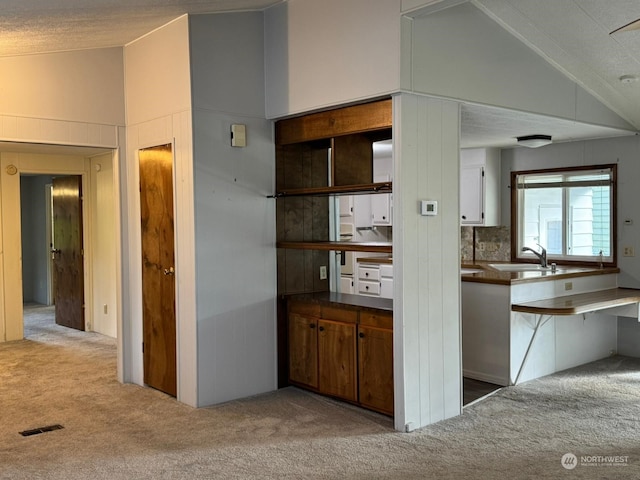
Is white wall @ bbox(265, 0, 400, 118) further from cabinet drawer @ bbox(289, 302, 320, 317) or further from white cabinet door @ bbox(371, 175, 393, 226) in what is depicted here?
white cabinet door @ bbox(371, 175, 393, 226)

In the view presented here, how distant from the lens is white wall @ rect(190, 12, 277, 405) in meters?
4.36

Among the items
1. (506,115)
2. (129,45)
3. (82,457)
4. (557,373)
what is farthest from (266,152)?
(557,373)

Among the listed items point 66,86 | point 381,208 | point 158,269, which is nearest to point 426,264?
point 158,269

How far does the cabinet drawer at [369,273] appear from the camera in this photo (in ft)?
22.6

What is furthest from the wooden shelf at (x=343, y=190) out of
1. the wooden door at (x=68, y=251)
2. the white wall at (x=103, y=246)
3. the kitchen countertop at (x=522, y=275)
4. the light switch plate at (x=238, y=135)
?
the wooden door at (x=68, y=251)

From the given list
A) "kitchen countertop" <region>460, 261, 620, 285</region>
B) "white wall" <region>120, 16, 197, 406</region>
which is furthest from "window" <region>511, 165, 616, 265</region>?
"white wall" <region>120, 16, 197, 406</region>

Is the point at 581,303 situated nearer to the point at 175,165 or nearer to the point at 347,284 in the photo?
the point at 347,284

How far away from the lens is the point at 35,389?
4844 millimetres

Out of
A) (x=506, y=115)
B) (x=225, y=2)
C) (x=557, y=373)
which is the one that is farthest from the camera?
(x=557, y=373)

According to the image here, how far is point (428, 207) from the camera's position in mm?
3904

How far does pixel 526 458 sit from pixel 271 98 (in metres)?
2.91

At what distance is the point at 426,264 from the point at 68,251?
17.2 ft

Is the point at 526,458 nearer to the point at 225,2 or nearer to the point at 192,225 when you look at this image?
the point at 192,225

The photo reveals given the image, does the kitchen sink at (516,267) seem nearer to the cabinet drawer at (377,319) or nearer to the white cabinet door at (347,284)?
the white cabinet door at (347,284)
